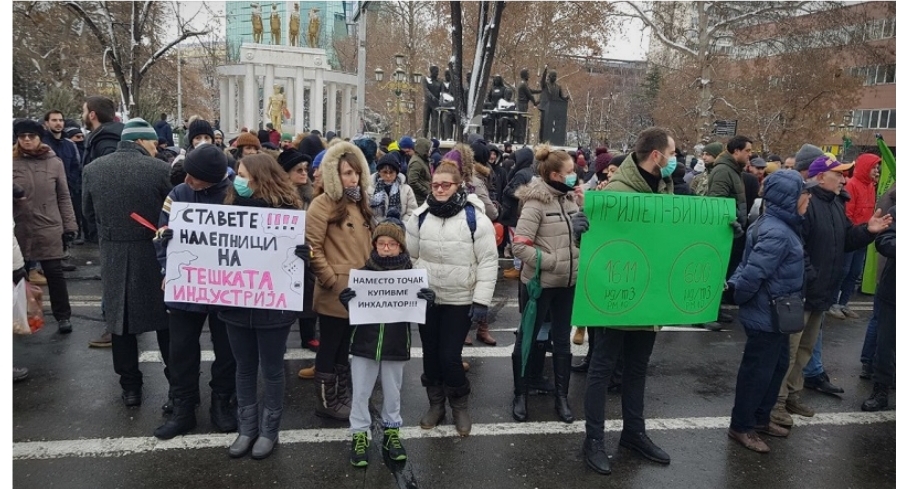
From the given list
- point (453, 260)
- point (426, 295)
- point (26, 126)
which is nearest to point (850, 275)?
point (453, 260)

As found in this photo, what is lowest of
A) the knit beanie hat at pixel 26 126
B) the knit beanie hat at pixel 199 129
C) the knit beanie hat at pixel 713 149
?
the knit beanie hat at pixel 26 126

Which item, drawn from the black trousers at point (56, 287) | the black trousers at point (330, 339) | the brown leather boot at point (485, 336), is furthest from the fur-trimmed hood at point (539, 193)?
the black trousers at point (56, 287)

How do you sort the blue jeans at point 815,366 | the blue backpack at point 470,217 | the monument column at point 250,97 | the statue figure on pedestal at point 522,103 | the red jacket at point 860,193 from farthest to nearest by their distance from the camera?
1. the monument column at point 250,97
2. the statue figure on pedestal at point 522,103
3. the red jacket at point 860,193
4. the blue jeans at point 815,366
5. the blue backpack at point 470,217

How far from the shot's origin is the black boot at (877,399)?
508 centimetres

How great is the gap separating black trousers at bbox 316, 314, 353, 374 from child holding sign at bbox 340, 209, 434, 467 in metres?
0.50

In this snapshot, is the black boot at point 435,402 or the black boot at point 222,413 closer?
the black boot at point 222,413

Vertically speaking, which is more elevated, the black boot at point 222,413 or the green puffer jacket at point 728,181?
the green puffer jacket at point 728,181

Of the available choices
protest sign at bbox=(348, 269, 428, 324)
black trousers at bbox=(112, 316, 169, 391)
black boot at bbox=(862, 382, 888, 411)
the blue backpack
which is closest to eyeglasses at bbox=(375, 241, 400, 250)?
protest sign at bbox=(348, 269, 428, 324)

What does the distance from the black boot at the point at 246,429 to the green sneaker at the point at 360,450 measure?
2.13 ft

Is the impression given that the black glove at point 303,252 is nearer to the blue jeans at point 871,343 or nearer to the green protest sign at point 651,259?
the green protest sign at point 651,259

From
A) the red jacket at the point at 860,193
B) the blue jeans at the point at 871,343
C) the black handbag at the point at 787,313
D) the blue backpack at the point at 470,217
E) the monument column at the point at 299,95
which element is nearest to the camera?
the black handbag at the point at 787,313

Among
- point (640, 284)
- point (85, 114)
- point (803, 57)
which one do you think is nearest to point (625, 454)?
point (640, 284)

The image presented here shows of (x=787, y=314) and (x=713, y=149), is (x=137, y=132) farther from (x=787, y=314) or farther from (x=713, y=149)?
(x=713, y=149)

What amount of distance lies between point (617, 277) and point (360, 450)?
190 cm
